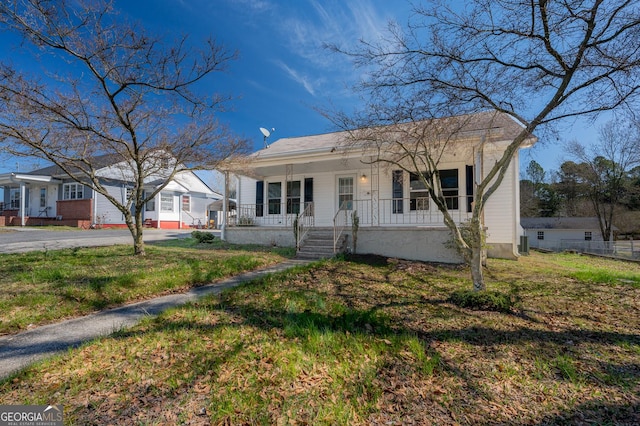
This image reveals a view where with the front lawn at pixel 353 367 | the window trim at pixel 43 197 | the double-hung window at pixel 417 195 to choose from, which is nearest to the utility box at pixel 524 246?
the double-hung window at pixel 417 195

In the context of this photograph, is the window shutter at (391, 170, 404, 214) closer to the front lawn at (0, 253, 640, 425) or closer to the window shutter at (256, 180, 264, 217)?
the window shutter at (256, 180, 264, 217)

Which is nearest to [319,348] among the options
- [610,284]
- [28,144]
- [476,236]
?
[476,236]

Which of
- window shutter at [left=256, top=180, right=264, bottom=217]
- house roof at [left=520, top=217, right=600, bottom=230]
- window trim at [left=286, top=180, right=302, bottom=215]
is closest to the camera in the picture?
window trim at [left=286, top=180, right=302, bottom=215]

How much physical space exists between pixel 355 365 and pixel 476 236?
122 inches

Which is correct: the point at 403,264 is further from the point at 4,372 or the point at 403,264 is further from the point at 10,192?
the point at 10,192

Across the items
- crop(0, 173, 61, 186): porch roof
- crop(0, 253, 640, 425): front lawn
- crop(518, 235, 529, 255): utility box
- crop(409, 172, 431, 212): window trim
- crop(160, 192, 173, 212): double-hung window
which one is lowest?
crop(0, 253, 640, 425): front lawn

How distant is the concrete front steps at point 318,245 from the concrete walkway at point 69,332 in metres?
4.42

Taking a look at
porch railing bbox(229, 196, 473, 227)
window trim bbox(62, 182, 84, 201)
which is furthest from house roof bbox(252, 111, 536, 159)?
window trim bbox(62, 182, 84, 201)

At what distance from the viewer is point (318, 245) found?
9633 mm

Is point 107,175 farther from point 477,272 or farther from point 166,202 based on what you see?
point 477,272

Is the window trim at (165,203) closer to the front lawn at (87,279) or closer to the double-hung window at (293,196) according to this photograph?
the double-hung window at (293,196)

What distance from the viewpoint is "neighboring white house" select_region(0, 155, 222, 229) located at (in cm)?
2069

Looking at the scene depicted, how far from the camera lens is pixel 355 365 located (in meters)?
2.82

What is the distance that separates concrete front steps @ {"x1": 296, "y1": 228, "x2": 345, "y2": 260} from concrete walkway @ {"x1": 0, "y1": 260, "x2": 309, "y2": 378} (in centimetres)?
442
